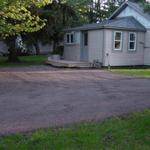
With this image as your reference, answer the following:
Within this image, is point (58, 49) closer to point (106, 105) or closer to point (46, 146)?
point (106, 105)

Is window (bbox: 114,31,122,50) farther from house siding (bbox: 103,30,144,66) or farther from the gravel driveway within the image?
the gravel driveway

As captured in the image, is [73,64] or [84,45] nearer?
[73,64]

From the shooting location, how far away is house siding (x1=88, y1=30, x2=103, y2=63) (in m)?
26.7

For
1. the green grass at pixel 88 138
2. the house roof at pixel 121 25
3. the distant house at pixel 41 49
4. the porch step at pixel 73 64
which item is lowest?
the green grass at pixel 88 138

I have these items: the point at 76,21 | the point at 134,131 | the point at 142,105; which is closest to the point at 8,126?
the point at 134,131

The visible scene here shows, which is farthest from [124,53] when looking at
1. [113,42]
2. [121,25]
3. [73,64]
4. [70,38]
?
[70,38]

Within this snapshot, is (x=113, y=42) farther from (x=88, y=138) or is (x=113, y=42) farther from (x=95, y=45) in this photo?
(x=88, y=138)

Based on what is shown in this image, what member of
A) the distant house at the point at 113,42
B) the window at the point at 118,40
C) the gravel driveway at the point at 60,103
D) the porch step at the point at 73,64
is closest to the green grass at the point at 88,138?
the gravel driveway at the point at 60,103

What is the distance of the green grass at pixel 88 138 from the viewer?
6629 mm

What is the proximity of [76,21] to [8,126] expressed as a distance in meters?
30.9

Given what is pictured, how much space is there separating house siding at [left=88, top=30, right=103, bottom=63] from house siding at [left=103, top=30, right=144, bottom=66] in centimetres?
47

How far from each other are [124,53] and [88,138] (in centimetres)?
2119

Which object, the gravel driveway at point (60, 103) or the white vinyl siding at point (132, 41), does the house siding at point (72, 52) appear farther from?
the gravel driveway at point (60, 103)

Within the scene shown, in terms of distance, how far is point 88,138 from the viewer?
23.0ft
